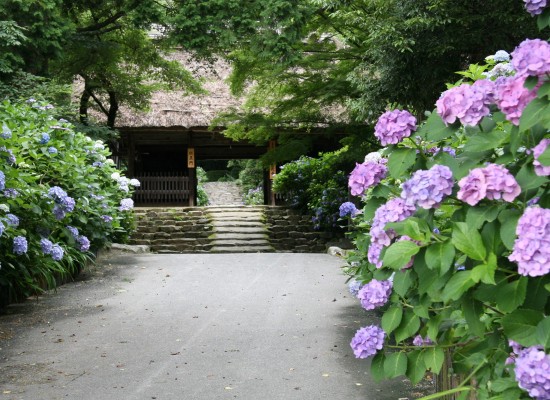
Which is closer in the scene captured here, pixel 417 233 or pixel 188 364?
pixel 417 233

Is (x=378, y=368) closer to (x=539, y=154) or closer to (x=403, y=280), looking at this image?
(x=403, y=280)

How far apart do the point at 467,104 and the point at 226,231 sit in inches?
655

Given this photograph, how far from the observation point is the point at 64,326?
21.9ft

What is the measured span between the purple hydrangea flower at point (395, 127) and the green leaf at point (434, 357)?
0.74m

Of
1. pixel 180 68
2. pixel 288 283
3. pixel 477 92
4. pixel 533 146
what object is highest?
pixel 180 68

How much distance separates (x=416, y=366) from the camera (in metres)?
2.51

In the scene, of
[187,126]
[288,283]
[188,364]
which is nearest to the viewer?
[188,364]

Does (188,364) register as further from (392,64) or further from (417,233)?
(392,64)

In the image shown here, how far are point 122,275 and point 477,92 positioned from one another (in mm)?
8655

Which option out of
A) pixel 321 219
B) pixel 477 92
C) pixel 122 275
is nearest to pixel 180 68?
pixel 321 219

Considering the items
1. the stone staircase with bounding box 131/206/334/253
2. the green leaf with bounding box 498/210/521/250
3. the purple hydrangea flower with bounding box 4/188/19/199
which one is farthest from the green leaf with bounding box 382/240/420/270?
the stone staircase with bounding box 131/206/334/253

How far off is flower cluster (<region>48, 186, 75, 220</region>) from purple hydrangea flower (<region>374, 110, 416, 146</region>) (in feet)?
18.6

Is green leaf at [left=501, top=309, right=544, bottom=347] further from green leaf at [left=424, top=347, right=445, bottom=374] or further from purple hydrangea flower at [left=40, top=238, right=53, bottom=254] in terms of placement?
purple hydrangea flower at [left=40, top=238, right=53, bottom=254]

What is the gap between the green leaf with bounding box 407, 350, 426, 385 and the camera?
2.48m
